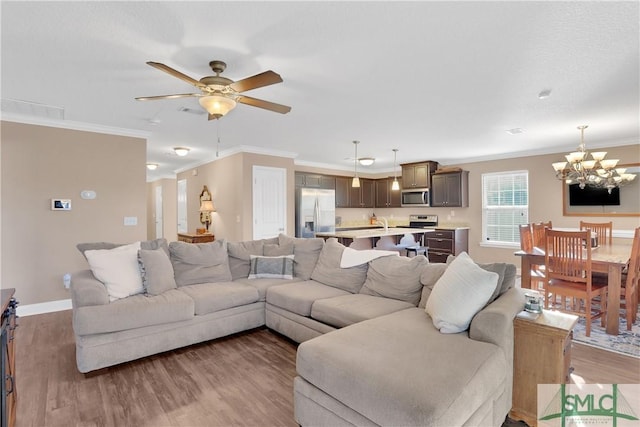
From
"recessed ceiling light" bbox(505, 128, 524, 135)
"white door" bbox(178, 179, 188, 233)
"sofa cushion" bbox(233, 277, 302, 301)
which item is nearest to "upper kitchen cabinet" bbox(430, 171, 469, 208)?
"recessed ceiling light" bbox(505, 128, 524, 135)

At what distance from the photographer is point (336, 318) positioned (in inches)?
106

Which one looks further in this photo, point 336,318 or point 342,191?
point 342,191

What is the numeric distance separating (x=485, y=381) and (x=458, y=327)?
0.44 meters

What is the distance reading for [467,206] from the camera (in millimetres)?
7363

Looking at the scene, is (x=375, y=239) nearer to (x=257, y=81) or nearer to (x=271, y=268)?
(x=271, y=268)

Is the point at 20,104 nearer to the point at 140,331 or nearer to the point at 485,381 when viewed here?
the point at 140,331

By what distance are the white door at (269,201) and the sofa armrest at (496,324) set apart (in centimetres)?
472

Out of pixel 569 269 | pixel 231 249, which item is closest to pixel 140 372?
pixel 231 249

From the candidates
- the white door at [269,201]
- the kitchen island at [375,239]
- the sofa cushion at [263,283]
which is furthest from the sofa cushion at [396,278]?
the white door at [269,201]

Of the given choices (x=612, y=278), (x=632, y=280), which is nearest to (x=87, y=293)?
(x=612, y=278)

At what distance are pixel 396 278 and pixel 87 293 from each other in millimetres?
2601

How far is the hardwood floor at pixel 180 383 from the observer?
2.04 metres

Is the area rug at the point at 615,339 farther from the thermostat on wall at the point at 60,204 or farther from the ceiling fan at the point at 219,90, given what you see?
the thermostat on wall at the point at 60,204

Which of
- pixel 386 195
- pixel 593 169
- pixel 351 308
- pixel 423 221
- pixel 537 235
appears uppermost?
pixel 593 169
